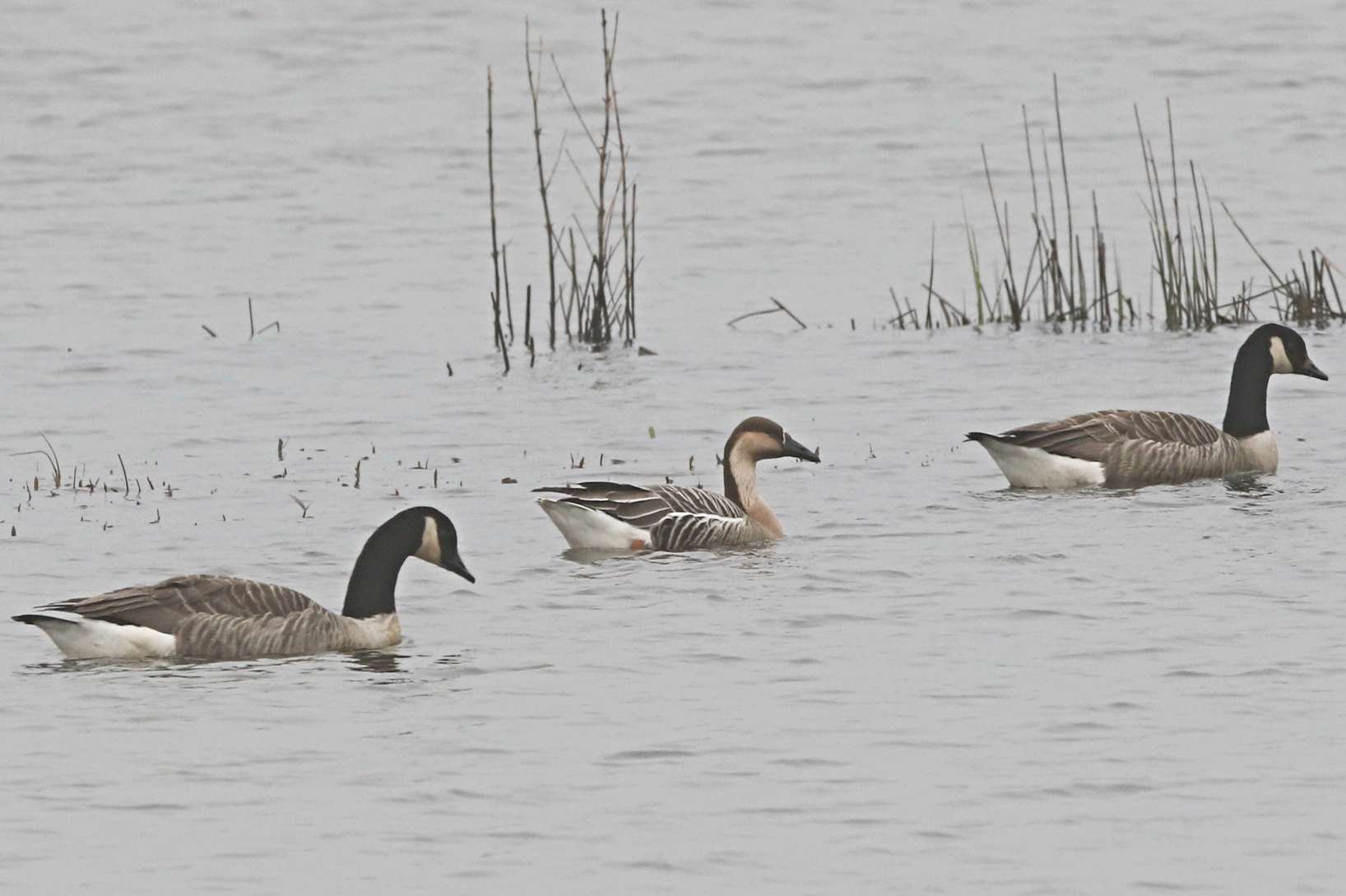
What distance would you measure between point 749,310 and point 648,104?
579 inches

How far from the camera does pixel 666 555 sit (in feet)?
49.8

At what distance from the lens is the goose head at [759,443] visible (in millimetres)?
16016

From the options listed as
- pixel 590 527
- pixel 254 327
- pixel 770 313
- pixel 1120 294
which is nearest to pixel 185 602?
pixel 590 527

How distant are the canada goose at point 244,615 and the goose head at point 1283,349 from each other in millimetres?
8770

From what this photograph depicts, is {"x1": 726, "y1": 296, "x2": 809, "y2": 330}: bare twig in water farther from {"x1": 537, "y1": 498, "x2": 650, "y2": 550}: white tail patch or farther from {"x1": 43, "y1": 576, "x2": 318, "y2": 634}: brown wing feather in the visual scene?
{"x1": 43, "y1": 576, "x2": 318, "y2": 634}: brown wing feather

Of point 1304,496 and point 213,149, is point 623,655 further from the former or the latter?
point 213,149

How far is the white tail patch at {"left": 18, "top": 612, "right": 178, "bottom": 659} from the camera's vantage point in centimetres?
1155

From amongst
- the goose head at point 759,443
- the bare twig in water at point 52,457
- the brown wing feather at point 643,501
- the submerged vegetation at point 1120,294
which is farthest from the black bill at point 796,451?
the submerged vegetation at point 1120,294

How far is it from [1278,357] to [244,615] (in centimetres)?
1008

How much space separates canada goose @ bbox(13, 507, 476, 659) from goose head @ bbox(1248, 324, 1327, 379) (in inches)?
345

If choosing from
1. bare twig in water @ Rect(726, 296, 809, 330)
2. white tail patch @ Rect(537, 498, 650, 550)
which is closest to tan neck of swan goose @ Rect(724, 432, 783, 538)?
white tail patch @ Rect(537, 498, 650, 550)

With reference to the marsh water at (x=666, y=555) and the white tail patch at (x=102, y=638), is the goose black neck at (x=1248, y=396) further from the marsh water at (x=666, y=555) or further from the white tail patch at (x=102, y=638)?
the white tail patch at (x=102, y=638)

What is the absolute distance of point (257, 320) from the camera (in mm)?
25969

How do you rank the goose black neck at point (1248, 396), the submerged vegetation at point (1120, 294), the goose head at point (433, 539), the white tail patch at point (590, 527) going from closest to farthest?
the goose head at point (433, 539)
the white tail patch at point (590, 527)
the goose black neck at point (1248, 396)
the submerged vegetation at point (1120, 294)
